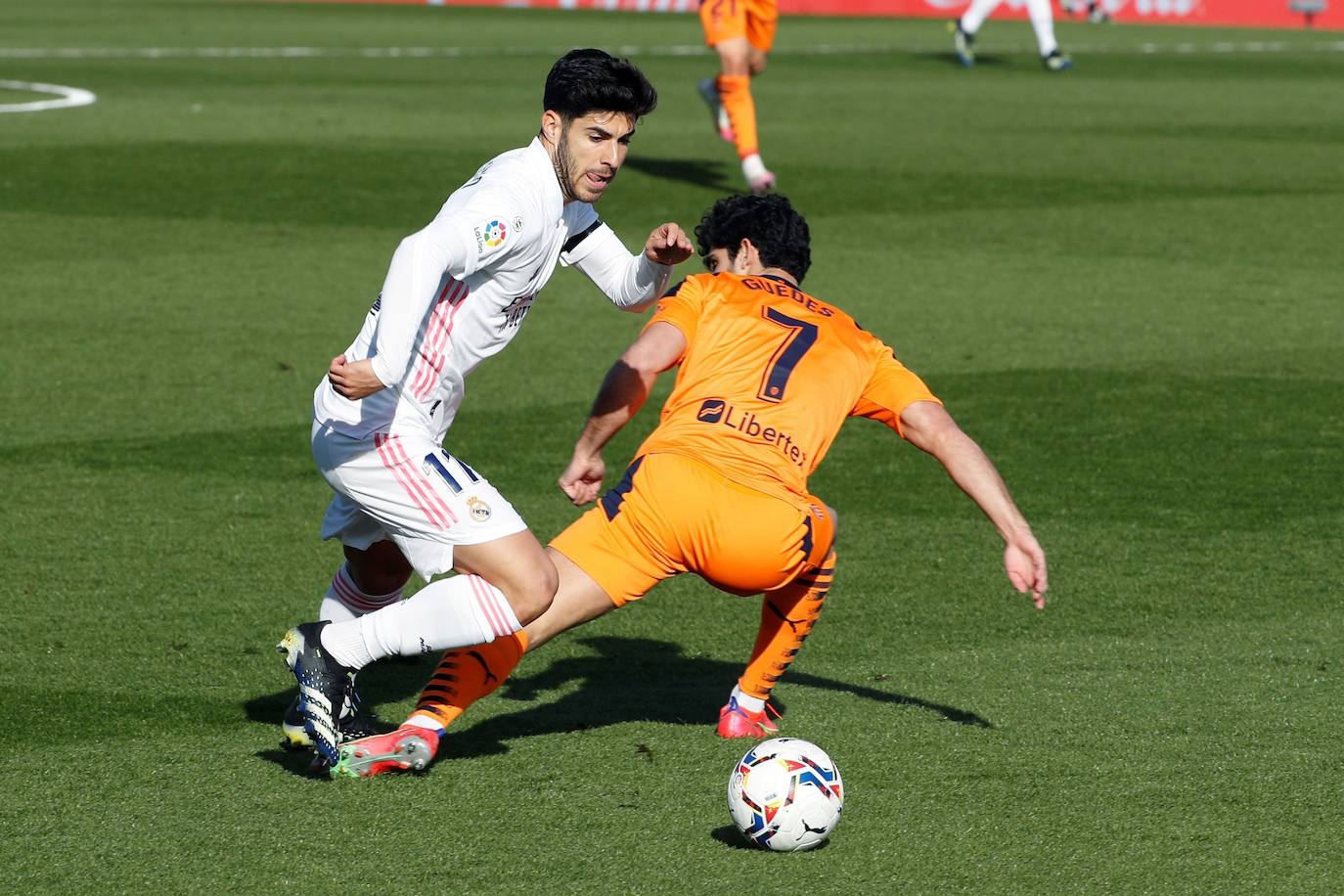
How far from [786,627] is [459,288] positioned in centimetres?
140

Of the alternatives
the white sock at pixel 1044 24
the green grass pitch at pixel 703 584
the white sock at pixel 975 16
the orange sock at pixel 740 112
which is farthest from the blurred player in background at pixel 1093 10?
the orange sock at pixel 740 112

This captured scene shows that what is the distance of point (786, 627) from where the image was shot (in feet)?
18.4

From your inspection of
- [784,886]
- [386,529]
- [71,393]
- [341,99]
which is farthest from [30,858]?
[341,99]

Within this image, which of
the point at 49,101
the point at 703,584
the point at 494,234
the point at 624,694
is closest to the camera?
the point at 494,234

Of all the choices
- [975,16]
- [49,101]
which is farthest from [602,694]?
[975,16]

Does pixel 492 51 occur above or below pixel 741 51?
below

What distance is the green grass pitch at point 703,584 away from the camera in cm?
484

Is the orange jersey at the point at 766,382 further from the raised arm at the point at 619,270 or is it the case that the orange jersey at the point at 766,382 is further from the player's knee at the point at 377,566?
the player's knee at the point at 377,566

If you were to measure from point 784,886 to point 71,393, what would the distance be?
258 inches

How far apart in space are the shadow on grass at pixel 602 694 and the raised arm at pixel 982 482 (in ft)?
2.35

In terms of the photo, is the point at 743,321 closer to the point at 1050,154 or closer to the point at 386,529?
the point at 386,529

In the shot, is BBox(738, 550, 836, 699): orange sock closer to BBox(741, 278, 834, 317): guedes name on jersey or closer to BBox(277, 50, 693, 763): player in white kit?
BBox(741, 278, 834, 317): guedes name on jersey

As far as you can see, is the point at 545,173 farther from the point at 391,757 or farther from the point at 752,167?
the point at 752,167

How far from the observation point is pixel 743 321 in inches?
216
